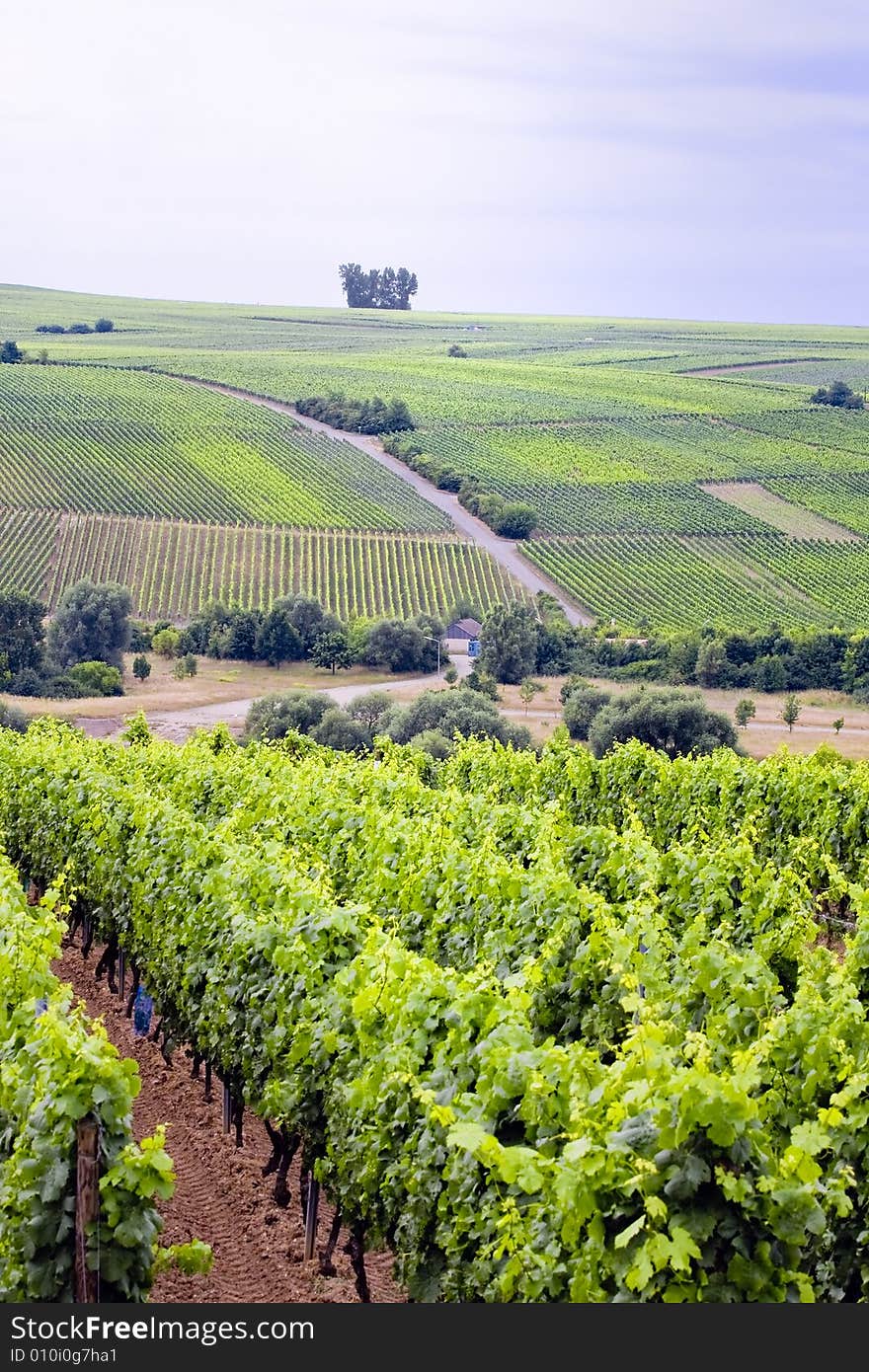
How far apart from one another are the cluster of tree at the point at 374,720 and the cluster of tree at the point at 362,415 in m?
66.4

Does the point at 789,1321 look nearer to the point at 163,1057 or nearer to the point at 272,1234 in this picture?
the point at 272,1234

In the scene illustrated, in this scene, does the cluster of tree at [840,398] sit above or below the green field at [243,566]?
above

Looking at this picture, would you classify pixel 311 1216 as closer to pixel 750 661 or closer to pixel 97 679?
pixel 97 679

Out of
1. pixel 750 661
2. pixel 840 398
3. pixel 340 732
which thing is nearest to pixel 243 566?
pixel 750 661

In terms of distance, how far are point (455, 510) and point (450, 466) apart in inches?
338

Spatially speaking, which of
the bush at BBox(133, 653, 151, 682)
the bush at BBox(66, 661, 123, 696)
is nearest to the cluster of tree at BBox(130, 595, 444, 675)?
the bush at BBox(133, 653, 151, 682)

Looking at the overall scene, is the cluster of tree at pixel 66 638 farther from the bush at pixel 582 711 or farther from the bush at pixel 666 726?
the bush at pixel 666 726

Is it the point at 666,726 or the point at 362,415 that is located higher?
the point at 362,415

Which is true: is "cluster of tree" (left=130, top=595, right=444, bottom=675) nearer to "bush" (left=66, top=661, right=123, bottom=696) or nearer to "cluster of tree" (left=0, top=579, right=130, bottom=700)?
"cluster of tree" (left=0, top=579, right=130, bottom=700)

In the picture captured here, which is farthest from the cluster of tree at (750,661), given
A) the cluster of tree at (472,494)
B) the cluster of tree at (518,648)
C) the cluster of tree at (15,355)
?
the cluster of tree at (15,355)

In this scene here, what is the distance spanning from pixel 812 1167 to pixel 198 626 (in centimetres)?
6555

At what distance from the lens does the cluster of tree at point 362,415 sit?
11538 cm

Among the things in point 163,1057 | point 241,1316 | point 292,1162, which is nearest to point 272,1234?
point 292,1162

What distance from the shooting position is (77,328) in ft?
593
